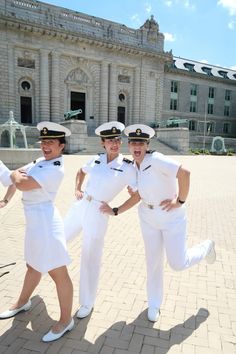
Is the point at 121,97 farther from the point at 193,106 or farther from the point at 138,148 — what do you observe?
the point at 138,148

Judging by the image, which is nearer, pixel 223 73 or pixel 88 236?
pixel 88 236

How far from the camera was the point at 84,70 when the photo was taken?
3822 cm

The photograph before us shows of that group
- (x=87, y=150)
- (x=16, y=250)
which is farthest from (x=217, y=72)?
(x=16, y=250)

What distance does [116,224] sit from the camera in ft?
22.8

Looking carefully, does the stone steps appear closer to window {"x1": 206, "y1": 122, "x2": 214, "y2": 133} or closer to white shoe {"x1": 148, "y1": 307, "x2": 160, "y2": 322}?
window {"x1": 206, "y1": 122, "x2": 214, "y2": 133}

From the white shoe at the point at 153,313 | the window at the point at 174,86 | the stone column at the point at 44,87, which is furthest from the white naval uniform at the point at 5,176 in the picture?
the window at the point at 174,86

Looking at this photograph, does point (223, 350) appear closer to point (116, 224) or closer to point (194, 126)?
point (116, 224)

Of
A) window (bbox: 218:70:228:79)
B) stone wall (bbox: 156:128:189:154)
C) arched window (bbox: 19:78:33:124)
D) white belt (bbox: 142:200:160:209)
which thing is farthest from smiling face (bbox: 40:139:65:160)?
window (bbox: 218:70:228:79)

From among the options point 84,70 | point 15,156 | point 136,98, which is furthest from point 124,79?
point 15,156

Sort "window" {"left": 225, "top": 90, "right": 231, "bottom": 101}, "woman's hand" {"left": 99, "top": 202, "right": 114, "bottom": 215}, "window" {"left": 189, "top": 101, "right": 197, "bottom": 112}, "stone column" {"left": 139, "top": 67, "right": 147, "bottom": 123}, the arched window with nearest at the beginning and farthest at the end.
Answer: "woman's hand" {"left": 99, "top": 202, "right": 114, "bottom": 215} < the arched window < "stone column" {"left": 139, "top": 67, "right": 147, "bottom": 123} < "window" {"left": 189, "top": 101, "right": 197, "bottom": 112} < "window" {"left": 225, "top": 90, "right": 231, "bottom": 101}

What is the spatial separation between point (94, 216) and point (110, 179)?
43 cm

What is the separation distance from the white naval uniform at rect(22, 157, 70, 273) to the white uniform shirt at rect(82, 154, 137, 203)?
0.52 meters

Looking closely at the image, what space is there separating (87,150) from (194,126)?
2841 centimetres

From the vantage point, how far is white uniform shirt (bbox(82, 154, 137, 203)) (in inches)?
129
